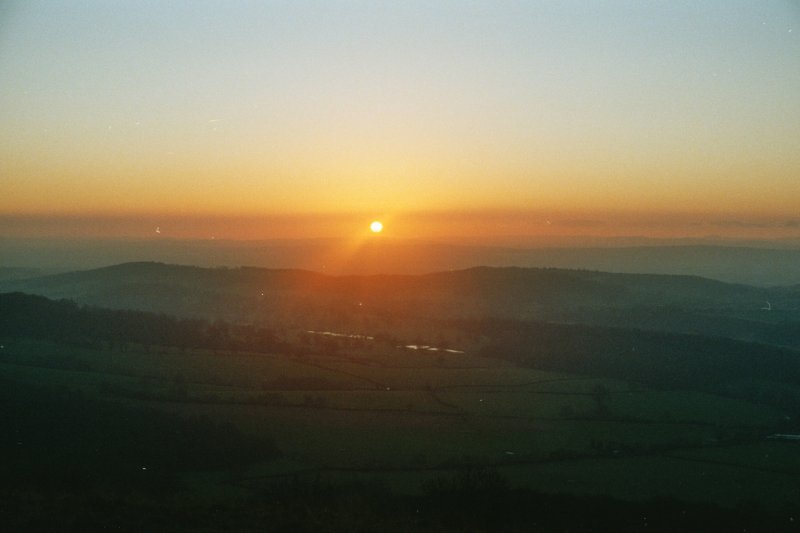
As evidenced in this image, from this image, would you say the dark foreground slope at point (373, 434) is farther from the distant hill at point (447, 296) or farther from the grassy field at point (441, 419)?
the distant hill at point (447, 296)

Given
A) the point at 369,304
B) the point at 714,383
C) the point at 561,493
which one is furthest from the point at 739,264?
the point at 561,493

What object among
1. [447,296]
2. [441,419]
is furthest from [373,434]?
[447,296]

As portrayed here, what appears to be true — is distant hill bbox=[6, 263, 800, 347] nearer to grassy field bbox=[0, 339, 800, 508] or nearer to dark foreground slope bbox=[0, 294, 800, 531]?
dark foreground slope bbox=[0, 294, 800, 531]

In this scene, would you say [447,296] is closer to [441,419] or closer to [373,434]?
[441,419]

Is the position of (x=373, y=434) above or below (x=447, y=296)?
below

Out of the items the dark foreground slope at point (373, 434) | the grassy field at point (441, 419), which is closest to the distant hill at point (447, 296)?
the dark foreground slope at point (373, 434)

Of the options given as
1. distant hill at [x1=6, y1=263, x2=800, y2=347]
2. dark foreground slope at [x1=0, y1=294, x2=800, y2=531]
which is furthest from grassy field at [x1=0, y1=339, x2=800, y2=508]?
distant hill at [x1=6, y1=263, x2=800, y2=347]
